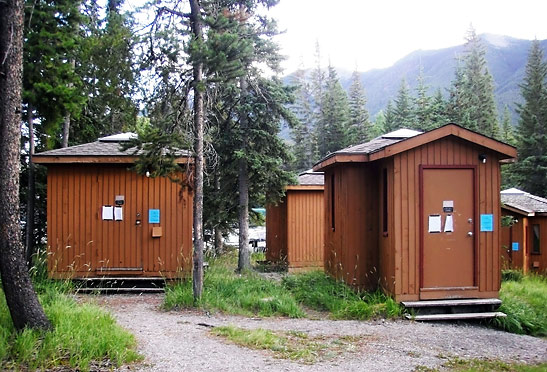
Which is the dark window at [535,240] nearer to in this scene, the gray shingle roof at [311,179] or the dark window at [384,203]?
the gray shingle roof at [311,179]

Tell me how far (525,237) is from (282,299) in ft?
37.2

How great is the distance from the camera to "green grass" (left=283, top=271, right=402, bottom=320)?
8.95 metres

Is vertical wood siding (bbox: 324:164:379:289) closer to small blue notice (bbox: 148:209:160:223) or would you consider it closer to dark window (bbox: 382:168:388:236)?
dark window (bbox: 382:168:388:236)

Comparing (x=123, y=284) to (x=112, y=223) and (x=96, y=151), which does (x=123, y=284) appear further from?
(x=96, y=151)

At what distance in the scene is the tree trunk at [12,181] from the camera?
6.26m

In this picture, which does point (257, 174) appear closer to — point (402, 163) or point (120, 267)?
point (120, 267)

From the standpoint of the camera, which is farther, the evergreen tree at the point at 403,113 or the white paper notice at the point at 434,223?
the evergreen tree at the point at 403,113

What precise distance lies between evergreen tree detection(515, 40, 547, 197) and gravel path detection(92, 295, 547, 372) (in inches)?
908

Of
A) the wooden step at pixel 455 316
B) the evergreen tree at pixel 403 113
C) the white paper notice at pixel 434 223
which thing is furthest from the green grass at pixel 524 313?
the evergreen tree at pixel 403 113

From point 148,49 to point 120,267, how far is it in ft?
15.6

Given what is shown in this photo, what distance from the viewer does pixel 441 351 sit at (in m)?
6.95

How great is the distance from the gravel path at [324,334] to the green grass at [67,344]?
33 cm

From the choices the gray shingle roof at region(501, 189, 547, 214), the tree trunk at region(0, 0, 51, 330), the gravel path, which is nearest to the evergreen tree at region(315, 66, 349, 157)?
the gray shingle roof at region(501, 189, 547, 214)

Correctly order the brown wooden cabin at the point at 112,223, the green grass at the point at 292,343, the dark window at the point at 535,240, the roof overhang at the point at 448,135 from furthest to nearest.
→ the dark window at the point at 535,240
the brown wooden cabin at the point at 112,223
the roof overhang at the point at 448,135
the green grass at the point at 292,343
